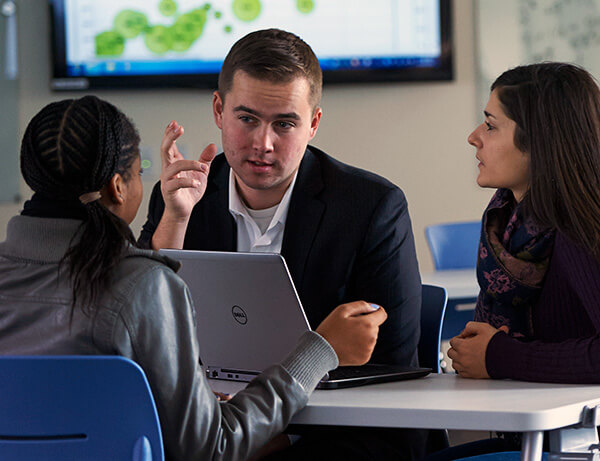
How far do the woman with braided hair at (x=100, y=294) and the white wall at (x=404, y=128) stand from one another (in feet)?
9.45

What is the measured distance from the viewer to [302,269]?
187 cm

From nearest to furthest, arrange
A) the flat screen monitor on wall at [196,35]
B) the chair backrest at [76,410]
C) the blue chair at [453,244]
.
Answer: the chair backrest at [76,410], the blue chair at [453,244], the flat screen monitor on wall at [196,35]

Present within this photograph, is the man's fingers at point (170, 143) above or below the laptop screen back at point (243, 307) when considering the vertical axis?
above

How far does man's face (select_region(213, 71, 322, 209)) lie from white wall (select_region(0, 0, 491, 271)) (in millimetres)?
2201

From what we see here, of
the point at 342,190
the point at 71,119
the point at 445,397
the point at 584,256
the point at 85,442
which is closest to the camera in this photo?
the point at 85,442

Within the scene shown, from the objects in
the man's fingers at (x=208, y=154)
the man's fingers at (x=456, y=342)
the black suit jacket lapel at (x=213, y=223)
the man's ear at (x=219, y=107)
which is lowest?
the man's fingers at (x=456, y=342)

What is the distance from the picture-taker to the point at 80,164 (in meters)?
1.19

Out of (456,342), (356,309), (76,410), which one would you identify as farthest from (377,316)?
(76,410)

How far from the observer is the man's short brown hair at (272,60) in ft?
6.19

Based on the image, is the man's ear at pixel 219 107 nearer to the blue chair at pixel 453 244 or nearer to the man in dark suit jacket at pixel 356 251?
the man in dark suit jacket at pixel 356 251

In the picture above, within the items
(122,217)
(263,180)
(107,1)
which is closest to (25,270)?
(122,217)

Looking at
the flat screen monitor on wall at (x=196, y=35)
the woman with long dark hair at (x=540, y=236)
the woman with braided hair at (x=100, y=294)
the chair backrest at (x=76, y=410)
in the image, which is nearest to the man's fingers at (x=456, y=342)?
the woman with long dark hair at (x=540, y=236)

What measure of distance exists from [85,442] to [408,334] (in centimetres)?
91

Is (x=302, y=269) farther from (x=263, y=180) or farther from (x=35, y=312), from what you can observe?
(x=35, y=312)
